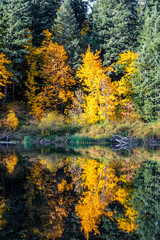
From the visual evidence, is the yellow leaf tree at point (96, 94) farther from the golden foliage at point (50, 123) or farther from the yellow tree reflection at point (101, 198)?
the yellow tree reflection at point (101, 198)

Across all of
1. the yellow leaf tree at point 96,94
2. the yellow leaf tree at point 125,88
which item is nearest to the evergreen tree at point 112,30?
the yellow leaf tree at point 125,88

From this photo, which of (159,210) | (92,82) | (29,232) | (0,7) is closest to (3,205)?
(29,232)

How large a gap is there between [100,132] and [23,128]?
8114 millimetres

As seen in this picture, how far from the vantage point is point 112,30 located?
3738 centimetres

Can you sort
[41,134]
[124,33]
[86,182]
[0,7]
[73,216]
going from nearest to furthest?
[73,216], [86,182], [41,134], [0,7], [124,33]

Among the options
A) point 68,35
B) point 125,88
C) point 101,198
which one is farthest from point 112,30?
point 101,198

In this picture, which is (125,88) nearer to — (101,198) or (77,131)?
(77,131)

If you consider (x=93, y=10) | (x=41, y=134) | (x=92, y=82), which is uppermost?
(x=93, y=10)

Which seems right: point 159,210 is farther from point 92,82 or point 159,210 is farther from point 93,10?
point 93,10

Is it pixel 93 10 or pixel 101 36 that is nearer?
pixel 101 36

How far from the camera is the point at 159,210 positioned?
20.6 ft

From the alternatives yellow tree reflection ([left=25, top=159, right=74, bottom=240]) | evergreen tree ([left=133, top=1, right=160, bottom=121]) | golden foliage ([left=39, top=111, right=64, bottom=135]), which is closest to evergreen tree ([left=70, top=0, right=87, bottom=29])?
evergreen tree ([left=133, top=1, right=160, bottom=121])

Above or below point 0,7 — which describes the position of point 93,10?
above

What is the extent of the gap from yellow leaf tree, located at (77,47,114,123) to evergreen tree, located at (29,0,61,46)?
9295 mm
